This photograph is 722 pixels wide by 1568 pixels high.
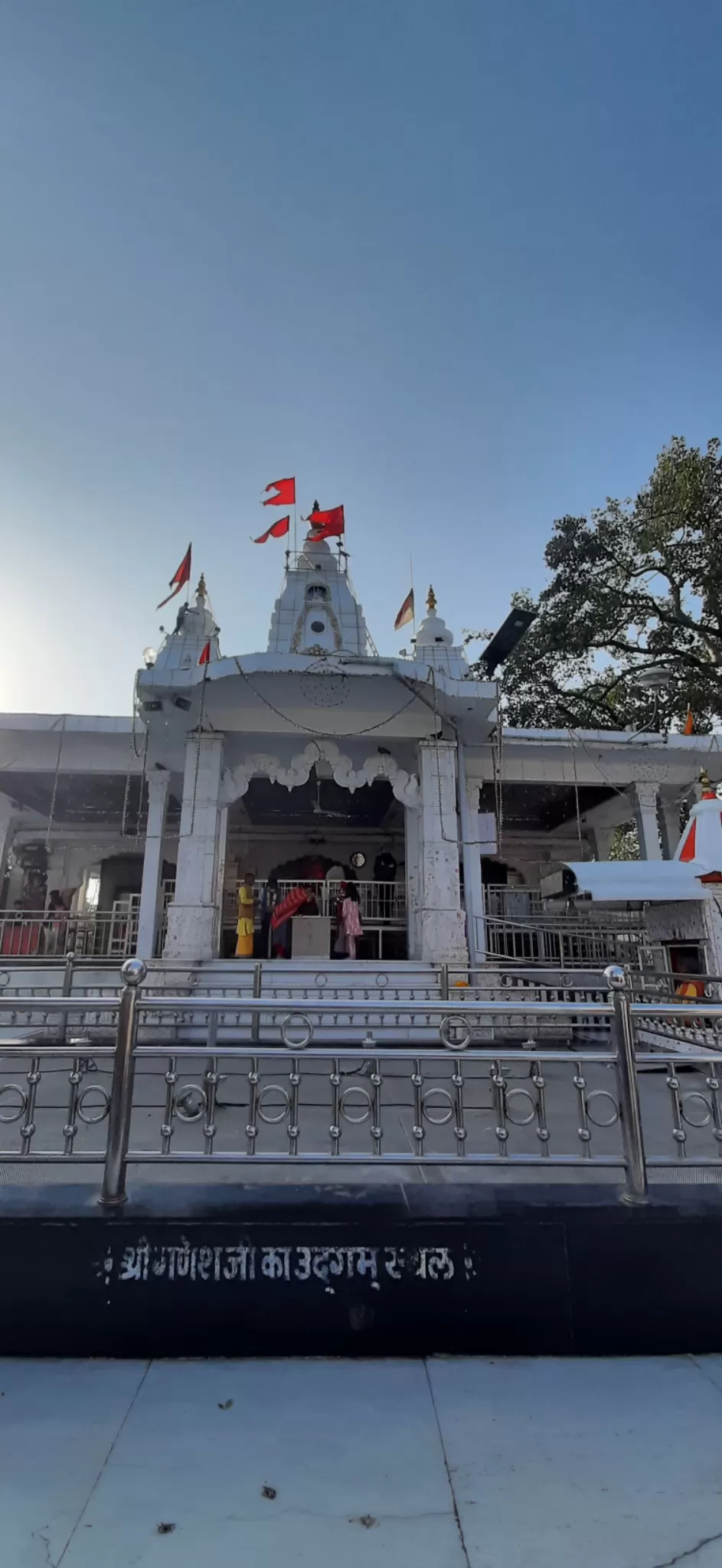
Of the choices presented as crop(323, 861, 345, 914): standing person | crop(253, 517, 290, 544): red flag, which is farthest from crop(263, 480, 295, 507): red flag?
crop(323, 861, 345, 914): standing person

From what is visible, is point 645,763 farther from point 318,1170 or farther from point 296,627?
point 318,1170

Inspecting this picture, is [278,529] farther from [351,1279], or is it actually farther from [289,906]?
[351,1279]

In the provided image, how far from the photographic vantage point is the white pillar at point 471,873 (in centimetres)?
1088

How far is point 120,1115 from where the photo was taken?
279cm

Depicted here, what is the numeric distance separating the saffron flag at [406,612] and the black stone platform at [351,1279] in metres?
11.6

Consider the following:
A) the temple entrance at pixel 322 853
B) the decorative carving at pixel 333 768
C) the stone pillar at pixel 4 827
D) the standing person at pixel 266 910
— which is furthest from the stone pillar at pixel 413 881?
the stone pillar at pixel 4 827

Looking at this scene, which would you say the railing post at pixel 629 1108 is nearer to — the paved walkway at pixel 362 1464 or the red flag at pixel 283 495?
the paved walkway at pixel 362 1464

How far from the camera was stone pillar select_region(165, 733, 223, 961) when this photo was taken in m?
9.70

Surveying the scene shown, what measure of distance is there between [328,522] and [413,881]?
6174 millimetres

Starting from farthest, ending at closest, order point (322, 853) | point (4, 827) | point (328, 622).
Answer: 1. point (322, 853)
2. point (4, 827)
3. point (328, 622)

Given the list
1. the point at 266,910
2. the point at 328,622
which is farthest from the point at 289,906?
the point at 328,622

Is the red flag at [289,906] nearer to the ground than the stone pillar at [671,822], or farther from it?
nearer to the ground

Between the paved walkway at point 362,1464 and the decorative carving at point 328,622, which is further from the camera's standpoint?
the decorative carving at point 328,622

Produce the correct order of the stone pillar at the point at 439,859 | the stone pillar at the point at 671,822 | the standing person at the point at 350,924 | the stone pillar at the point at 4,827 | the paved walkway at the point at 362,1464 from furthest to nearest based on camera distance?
the stone pillar at the point at 671,822, the stone pillar at the point at 4,827, the standing person at the point at 350,924, the stone pillar at the point at 439,859, the paved walkway at the point at 362,1464
